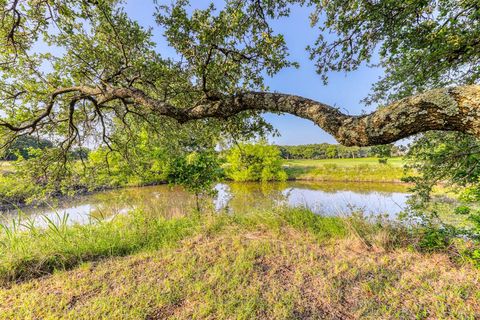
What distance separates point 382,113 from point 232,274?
223cm

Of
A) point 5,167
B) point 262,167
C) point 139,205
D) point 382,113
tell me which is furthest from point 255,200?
point 262,167

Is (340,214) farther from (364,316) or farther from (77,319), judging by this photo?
(77,319)

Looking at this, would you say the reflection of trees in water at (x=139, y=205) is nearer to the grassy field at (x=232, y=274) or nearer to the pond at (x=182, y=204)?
the pond at (x=182, y=204)

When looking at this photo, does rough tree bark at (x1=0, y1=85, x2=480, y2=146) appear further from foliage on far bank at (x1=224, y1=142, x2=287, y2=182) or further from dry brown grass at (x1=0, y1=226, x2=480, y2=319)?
foliage on far bank at (x1=224, y1=142, x2=287, y2=182)

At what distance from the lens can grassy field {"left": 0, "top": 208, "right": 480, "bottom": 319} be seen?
1771 millimetres

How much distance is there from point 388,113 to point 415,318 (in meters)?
1.78

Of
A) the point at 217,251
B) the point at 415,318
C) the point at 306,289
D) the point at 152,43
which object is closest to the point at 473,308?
the point at 415,318

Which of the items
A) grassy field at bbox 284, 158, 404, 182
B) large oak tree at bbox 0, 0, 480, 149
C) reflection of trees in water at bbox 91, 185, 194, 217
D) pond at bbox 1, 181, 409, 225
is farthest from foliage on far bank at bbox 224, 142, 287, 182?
large oak tree at bbox 0, 0, 480, 149

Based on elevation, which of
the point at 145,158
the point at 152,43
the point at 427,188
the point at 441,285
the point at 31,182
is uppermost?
the point at 152,43

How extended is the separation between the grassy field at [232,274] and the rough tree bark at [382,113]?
1.60 metres

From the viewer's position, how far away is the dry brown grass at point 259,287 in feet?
5.72

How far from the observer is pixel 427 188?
10.2ft

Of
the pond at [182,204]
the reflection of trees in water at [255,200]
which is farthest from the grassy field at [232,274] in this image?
the reflection of trees in water at [255,200]

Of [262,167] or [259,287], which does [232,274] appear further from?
[262,167]
